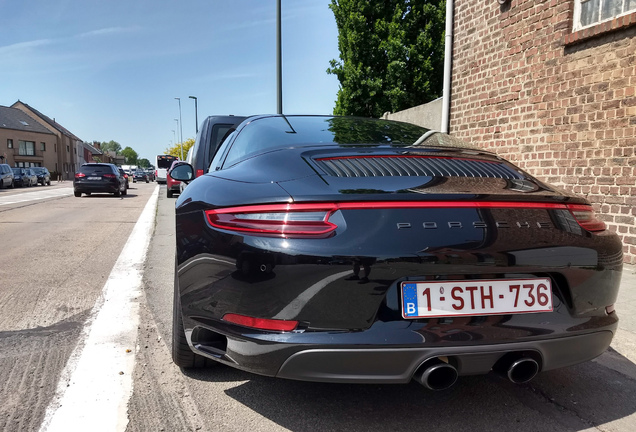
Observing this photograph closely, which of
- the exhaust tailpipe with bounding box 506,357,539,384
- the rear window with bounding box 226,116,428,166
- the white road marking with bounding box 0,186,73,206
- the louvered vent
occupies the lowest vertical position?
the white road marking with bounding box 0,186,73,206

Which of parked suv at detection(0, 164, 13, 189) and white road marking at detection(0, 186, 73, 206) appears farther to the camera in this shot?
parked suv at detection(0, 164, 13, 189)

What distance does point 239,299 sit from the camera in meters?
1.85

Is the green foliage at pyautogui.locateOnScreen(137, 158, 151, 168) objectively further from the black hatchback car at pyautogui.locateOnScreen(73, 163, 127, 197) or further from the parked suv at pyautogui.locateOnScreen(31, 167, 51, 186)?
the black hatchback car at pyautogui.locateOnScreen(73, 163, 127, 197)

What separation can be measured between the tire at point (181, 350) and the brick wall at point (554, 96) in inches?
191

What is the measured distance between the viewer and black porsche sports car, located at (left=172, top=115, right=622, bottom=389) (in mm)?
1739

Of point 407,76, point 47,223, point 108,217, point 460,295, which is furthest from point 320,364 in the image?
point 407,76

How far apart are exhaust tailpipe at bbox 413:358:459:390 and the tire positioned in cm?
117

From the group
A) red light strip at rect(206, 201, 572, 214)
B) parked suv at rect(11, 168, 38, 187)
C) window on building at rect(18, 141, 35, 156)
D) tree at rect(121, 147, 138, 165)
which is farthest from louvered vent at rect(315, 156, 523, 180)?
tree at rect(121, 147, 138, 165)

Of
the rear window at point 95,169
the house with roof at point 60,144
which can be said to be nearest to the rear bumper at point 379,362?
the rear window at point 95,169

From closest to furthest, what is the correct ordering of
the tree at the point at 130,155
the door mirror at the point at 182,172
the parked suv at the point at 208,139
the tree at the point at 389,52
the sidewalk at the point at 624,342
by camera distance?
1. the sidewalk at the point at 624,342
2. the door mirror at the point at 182,172
3. the parked suv at the point at 208,139
4. the tree at the point at 389,52
5. the tree at the point at 130,155

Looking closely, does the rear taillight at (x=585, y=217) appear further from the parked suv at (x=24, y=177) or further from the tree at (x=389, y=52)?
the parked suv at (x=24, y=177)

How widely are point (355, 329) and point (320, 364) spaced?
0.18m

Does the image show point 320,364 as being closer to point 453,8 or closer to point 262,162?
point 262,162

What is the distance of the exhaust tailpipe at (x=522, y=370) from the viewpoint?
73.9 inches
